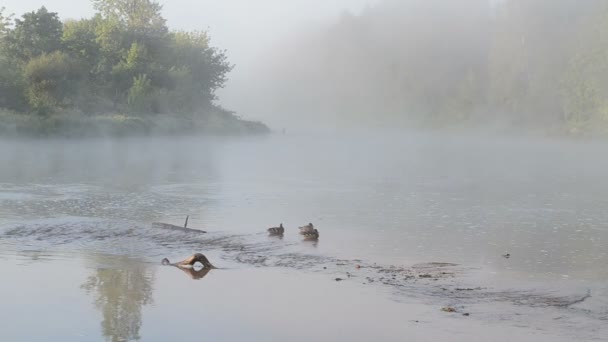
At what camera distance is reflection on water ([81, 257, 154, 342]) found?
8.21m

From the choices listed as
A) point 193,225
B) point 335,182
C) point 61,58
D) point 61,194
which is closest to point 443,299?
point 193,225

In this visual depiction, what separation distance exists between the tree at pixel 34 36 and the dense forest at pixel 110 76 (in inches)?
2.4

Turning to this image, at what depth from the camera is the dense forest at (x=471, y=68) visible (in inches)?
3056

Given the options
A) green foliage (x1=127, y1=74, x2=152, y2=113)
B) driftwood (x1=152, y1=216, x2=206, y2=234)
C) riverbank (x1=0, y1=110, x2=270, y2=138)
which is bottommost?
driftwood (x1=152, y1=216, x2=206, y2=234)

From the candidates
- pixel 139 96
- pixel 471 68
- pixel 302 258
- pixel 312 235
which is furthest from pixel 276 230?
pixel 471 68

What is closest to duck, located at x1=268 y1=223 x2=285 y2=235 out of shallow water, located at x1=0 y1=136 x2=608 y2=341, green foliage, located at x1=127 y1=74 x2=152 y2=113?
shallow water, located at x1=0 y1=136 x2=608 y2=341

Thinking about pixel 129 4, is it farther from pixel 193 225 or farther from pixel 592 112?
pixel 193 225

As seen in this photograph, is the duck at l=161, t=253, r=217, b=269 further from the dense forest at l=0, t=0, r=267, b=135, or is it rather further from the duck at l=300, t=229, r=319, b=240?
the dense forest at l=0, t=0, r=267, b=135

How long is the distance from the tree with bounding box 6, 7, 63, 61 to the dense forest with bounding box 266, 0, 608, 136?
4315cm

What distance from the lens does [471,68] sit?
3760 inches

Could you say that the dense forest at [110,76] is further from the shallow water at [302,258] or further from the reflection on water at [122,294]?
the reflection on water at [122,294]

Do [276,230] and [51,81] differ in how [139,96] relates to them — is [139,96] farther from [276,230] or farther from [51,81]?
[276,230]

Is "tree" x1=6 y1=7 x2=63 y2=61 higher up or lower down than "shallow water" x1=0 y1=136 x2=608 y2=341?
higher up

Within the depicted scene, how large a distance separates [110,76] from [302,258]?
5191 centimetres
